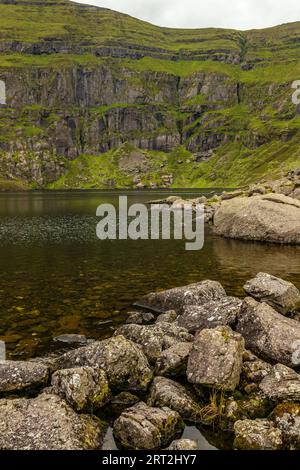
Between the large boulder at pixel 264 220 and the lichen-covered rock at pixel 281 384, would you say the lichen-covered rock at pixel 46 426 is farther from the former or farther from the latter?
the large boulder at pixel 264 220

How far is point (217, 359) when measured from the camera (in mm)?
18078

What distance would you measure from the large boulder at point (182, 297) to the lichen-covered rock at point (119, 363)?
9750 mm

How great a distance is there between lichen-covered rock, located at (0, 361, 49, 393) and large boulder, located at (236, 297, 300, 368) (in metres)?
10.1

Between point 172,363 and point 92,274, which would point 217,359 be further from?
point 92,274

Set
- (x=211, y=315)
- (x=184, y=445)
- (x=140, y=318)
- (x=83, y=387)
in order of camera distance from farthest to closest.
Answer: (x=140, y=318), (x=211, y=315), (x=83, y=387), (x=184, y=445)

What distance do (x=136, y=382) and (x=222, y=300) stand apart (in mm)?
9066

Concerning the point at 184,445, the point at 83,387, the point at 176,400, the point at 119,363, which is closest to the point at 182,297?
the point at 119,363

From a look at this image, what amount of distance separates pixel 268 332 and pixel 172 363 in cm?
529

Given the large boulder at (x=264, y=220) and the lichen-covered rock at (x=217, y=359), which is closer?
the lichen-covered rock at (x=217, y=359)

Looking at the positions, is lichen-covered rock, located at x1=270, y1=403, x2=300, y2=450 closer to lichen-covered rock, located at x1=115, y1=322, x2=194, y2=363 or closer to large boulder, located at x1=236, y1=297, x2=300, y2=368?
large boulder, located at x1=236, y1=297, x2=300, y2=368

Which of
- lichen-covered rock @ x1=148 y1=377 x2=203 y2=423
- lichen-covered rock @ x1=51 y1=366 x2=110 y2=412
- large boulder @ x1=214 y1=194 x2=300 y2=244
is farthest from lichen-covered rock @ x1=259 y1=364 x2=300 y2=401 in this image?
large boulder @ x1=214 y1=194 x2=300 y2=244

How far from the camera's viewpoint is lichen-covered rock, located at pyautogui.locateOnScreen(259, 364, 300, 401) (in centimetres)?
1656

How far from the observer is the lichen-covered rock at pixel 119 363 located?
18.3 metres

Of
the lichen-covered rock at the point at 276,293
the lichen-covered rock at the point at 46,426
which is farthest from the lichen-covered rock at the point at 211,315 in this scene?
the lichen-covered rock at the point at 46,426
